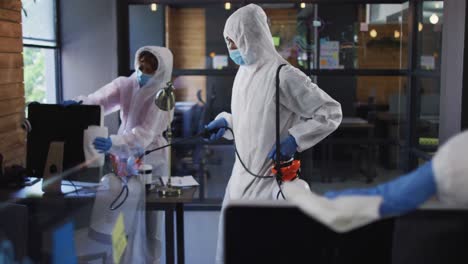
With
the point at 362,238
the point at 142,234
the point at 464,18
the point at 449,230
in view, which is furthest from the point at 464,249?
the point at 464,18

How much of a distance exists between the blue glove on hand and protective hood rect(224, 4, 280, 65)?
0.81 m

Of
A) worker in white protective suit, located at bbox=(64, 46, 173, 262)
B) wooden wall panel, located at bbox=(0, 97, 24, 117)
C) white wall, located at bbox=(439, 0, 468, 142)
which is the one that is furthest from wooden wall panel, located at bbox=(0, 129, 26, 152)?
white wall, located at bbox=(439, 0, 468, 142)

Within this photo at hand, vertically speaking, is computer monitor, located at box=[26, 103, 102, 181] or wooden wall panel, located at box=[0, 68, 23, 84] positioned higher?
wooden wall panel, located at box=[0, 68, 23, 84]

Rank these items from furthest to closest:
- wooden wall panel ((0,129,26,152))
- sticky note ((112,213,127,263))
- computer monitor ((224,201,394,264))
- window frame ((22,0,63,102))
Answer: window frame ((22,0,63,102)), wooden wall panel ((0,129,26,152)), sticky note ((112,213,127,263)), computer monitor ((224,201,394,264))

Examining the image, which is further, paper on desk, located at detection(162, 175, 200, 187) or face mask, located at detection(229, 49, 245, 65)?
paper on desk, located at detection(162, 175, 200, 187)

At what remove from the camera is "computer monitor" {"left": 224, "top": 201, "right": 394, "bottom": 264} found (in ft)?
3.05

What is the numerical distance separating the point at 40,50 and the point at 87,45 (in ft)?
1.63

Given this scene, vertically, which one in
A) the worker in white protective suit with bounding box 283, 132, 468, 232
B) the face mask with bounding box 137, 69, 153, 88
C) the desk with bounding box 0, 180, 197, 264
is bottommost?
the desk with bounding box 0, 180, 197, 264

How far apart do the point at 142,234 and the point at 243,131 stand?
0.70m

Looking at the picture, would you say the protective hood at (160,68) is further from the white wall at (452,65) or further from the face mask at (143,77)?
the white wall at (452,65)

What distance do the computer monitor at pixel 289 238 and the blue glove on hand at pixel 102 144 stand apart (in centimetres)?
185

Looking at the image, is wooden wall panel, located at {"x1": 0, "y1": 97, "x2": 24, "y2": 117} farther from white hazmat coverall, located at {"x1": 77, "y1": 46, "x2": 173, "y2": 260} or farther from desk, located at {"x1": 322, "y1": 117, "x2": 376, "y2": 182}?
desk, located at {"x1": 322, "y1": 117, "x2": 376, "y2": 182}

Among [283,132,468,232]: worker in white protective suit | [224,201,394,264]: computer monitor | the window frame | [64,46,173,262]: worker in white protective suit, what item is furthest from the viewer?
the window frame

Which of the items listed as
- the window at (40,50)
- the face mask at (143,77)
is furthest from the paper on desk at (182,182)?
the window at (40,50)
